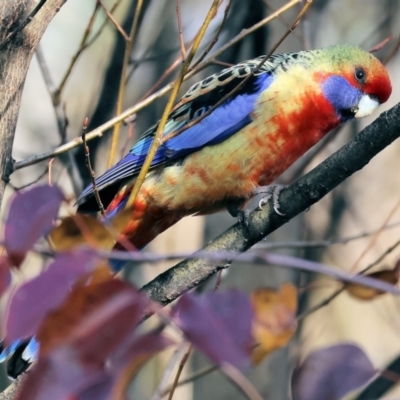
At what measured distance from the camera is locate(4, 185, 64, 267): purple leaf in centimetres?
64

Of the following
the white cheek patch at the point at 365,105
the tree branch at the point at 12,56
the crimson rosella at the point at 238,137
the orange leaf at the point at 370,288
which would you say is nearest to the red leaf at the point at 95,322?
the orange leaf at the point at 370,288

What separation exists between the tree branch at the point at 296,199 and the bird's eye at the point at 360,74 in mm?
959

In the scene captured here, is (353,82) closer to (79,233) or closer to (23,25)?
(23,25)

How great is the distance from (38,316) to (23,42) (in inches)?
43.9

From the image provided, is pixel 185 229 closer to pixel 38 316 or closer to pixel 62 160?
pixel 62 160

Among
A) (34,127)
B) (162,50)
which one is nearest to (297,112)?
(162,50)

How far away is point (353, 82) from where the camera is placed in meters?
2.34

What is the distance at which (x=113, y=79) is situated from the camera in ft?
11.2

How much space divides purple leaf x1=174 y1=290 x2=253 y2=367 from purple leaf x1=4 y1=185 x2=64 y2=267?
180 mm

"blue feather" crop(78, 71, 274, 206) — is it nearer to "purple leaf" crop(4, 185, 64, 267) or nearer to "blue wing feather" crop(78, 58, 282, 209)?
"blue wing feather" crop(78, 58, 282, 209)

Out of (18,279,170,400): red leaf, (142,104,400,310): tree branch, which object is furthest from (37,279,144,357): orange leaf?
(142,104,400,310): tree branch

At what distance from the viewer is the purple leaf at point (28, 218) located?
2.11 ft

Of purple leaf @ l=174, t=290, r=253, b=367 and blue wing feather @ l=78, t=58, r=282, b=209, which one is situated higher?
purple leaf @ l=174, t=290, r=253, b=367

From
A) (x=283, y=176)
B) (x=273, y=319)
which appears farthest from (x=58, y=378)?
(x=283, y=176)
